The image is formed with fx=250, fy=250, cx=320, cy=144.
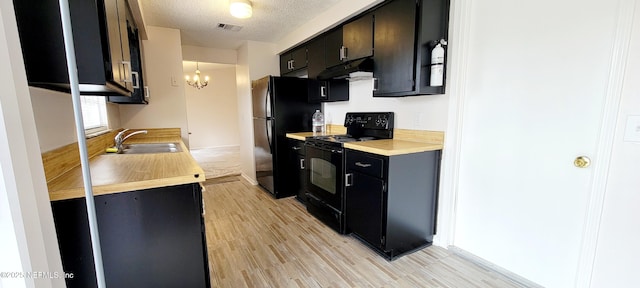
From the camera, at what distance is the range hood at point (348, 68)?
2301mm

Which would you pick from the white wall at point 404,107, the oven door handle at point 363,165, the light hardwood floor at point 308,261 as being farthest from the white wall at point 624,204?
the oven door handle at point 363,165

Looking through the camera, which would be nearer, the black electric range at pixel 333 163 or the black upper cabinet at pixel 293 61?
the black electric range at pixel 333 163

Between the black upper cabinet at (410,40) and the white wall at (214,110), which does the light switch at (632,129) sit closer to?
the black upper cabinet at (410,40)

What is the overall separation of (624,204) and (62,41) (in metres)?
2.69

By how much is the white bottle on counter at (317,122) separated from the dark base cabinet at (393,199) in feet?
4.34

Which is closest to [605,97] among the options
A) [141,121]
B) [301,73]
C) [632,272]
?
[632,272]

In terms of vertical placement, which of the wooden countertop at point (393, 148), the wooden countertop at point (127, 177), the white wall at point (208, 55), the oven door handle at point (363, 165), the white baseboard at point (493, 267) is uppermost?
the white wall at point (208, 55)

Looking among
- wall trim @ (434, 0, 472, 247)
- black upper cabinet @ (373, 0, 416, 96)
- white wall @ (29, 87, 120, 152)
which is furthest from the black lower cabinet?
white wall @ (29, 87, 120, 152)

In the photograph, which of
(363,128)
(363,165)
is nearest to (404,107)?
(363,128)

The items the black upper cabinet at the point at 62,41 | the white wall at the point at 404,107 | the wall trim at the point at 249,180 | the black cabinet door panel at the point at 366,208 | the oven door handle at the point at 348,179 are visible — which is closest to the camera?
the black upper cabinet at the point at 62,41

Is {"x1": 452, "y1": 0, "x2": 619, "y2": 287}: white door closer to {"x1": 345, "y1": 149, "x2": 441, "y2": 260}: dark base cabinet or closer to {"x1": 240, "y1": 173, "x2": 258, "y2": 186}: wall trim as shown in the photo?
{"x1": 345, "y1": 149, "x2": 441, "y2": 260}: dark base cabinet

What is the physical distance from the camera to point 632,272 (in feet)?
4.20

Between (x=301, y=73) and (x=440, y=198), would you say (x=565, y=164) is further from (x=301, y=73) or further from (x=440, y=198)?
(x=301, y=73)

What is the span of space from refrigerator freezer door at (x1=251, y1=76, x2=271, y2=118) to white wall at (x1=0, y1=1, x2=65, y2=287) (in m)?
2.59
